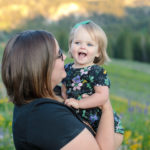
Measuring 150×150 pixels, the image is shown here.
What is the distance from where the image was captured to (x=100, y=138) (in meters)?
2.19

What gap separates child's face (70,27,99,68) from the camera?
2715 millimetres

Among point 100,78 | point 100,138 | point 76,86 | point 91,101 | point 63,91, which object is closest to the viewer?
point 100,138

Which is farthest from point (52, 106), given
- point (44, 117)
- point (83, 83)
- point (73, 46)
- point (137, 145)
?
point (137, 145)

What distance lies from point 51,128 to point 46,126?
0.04 meters

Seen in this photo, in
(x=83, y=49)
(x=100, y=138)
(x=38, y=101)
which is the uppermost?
(x=83, y=49)

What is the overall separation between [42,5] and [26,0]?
10305mm

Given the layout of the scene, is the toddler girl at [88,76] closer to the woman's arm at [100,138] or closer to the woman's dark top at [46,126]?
the woman's arm at [100,138]

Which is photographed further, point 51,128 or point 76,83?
point 76,83

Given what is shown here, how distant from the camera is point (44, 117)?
6.37ft

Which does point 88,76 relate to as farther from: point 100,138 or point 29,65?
point 29,65

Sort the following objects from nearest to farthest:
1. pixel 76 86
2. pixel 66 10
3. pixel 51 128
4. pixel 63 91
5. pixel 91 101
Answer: pixel 51 128, pixel 91 101, pixel 76 86, pixel 63 91, pixel 66 10

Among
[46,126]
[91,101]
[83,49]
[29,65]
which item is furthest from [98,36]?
[46,126]

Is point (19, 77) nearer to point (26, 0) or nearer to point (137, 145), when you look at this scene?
point (137, 145)

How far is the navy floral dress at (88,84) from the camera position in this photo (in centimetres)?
257
